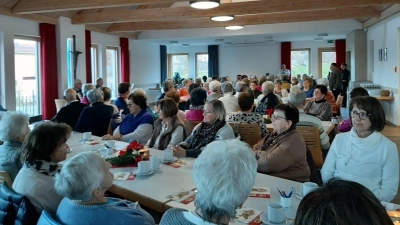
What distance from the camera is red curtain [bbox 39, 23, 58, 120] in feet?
28.2

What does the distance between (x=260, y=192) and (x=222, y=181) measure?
2.87 feet

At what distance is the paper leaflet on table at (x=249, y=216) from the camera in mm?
1776

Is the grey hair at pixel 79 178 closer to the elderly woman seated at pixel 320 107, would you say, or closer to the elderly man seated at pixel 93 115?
the elderly man seated at pixel 93 115

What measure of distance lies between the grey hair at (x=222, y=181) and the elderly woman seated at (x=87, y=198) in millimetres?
464

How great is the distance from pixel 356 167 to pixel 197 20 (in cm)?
876

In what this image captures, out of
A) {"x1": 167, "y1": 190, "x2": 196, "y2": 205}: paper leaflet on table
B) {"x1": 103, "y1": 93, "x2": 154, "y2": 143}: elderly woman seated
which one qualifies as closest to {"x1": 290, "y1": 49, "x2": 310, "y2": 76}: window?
{"x1": 103, "y1": 93, "x2": 154, "y2": 143}: elderly woman seated

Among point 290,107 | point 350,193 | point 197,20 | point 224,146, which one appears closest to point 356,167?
point 290,107

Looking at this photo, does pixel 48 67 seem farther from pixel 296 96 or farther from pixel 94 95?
pixel 296 96

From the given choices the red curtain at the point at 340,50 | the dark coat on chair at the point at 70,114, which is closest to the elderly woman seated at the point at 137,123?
the dark coat on chair at the point at 70,114

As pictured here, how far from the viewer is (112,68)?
12477mm

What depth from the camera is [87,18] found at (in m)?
9.08

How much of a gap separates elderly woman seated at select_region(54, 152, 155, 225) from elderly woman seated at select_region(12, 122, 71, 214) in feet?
1.13

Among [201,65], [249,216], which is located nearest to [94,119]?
[249,216]

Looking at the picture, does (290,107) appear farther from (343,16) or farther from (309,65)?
(309,65)
